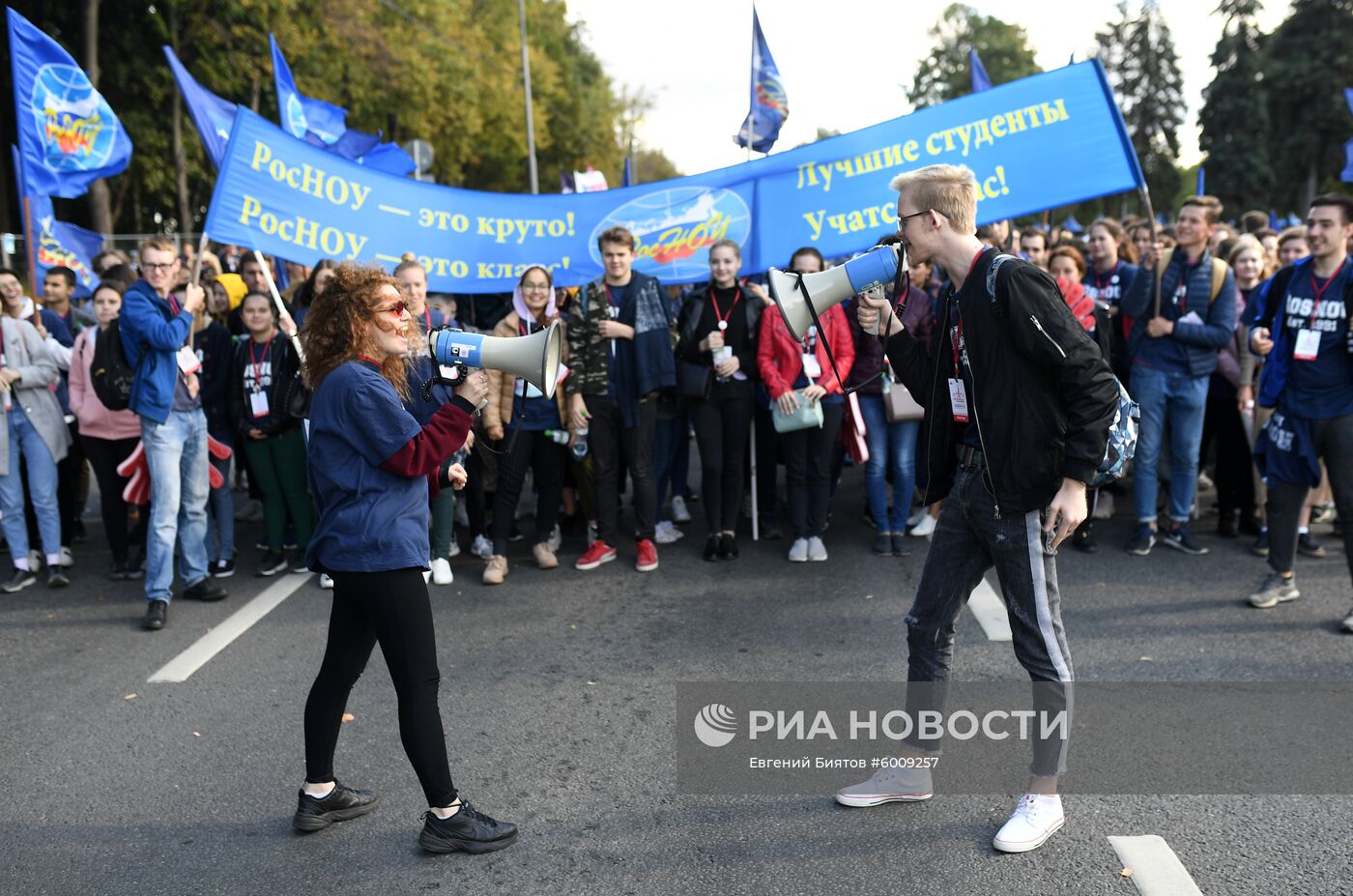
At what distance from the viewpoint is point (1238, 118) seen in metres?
52.7

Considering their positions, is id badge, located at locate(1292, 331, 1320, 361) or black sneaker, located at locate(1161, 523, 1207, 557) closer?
id badge, located at locate(1292, 331, 1320, 361)

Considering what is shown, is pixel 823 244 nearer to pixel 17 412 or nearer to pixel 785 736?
pixel 785 736

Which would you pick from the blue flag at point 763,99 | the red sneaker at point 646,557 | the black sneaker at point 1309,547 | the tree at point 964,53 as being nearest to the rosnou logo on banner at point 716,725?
the red sneaker at point 646,557

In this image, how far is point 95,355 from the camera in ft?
21.2

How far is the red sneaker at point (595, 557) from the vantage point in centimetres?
682

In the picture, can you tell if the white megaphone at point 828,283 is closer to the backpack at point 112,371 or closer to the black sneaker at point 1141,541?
the black sneaker at point 1141,541

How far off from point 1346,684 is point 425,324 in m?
5.09

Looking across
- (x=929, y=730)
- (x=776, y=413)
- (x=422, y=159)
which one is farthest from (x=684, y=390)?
(x=422, y=159)

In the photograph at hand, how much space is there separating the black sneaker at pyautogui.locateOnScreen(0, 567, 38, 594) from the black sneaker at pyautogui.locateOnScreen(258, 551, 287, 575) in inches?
53.5

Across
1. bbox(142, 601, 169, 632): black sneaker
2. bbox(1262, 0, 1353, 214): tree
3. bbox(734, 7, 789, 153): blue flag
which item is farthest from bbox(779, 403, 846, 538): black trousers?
bbox(1262, 0, 1353, 214): tree

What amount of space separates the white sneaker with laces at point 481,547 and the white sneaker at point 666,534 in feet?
3.70

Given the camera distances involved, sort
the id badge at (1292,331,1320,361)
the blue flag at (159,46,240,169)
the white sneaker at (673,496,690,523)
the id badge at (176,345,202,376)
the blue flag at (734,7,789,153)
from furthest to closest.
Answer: the blue flag at (734,7,789,153) < the blue flag at (159,46,240,169) < the white sneaker at (673,496,690,523) < the id badge at (176,345,202,376) < the id badge at (1292,331,1320,361)

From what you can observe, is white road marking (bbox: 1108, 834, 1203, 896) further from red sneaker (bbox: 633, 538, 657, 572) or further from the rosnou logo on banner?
red sneaker (bbox: 633, 538, 657, 572)

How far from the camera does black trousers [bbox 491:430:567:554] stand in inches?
268
